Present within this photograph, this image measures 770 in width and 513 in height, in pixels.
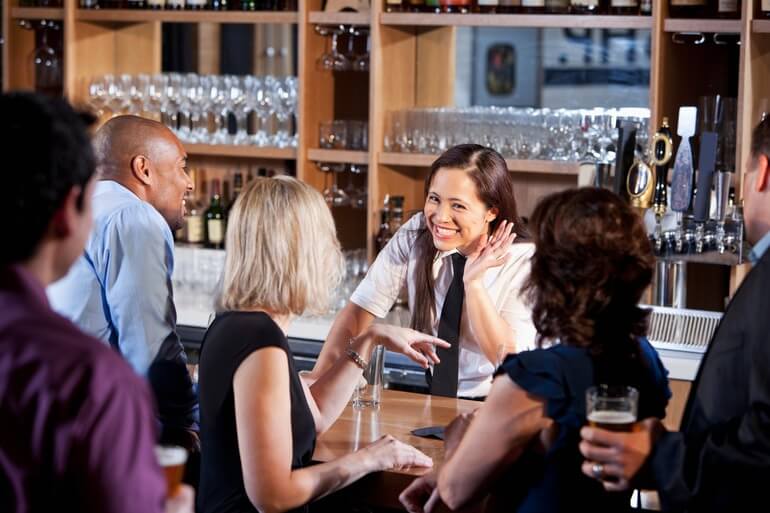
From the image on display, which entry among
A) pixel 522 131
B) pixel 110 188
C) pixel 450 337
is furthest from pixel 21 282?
pixel 522 131

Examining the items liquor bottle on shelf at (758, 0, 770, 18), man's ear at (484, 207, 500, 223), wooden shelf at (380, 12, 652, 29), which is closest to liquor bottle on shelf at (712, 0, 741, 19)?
liquor bottle on shelf at (758, 0, 770, 18)

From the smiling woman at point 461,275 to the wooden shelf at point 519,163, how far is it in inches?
33.5

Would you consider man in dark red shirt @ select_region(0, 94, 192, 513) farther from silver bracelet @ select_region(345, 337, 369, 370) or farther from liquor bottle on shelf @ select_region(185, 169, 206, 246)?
liquor bottle on shelf @ select_region(185, 169, 206, 246)

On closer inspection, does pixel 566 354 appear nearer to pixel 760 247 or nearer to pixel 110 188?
pixel 760 247

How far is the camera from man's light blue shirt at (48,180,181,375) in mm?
2721

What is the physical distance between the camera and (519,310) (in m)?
3.32

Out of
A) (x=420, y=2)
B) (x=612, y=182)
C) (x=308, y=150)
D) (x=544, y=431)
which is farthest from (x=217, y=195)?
(x=544, y=431)

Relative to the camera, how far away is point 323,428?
2.63m

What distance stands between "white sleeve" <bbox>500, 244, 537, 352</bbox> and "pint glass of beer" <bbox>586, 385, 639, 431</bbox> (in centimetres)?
138

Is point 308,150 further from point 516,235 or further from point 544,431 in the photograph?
point 544,431

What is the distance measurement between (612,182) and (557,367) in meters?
2.17

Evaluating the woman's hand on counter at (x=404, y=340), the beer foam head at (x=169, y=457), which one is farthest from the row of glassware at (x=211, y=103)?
the beer foam head at (x=169, y=457)

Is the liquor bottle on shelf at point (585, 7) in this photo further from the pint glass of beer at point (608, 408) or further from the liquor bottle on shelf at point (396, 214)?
the pint glass of beer at point (608, 408)

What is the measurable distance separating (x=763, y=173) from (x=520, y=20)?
226 centimetres
